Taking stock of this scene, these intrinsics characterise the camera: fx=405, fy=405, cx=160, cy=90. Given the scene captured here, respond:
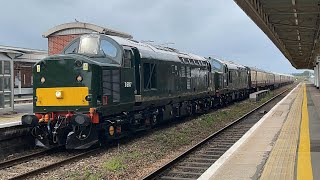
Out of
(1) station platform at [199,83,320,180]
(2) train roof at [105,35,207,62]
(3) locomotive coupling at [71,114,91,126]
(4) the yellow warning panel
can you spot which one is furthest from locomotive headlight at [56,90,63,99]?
(1) station platform at [199,83,320,180]

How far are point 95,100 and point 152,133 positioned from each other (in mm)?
4711

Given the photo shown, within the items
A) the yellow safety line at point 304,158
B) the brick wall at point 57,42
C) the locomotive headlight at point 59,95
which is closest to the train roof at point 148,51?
the locomotive headlight at point 59,95

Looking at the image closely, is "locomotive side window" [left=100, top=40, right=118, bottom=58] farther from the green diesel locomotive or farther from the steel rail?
the steel rail

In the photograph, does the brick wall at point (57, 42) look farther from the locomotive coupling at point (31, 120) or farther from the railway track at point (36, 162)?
the locomotive coupling at point (31, 120)

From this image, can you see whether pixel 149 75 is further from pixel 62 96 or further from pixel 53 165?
pixel 53 165

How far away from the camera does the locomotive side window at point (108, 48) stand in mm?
11969

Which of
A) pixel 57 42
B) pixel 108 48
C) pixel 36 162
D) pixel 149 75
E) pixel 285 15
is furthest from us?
pixel 57 42

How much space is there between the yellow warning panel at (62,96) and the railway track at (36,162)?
145 cm

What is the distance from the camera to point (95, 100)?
35.0ft

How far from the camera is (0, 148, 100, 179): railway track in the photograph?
9.10 meters

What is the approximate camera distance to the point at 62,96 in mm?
10883

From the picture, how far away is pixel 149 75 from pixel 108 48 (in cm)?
241

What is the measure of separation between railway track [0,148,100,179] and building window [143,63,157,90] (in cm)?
313

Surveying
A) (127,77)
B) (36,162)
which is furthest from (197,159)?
(36,162)
